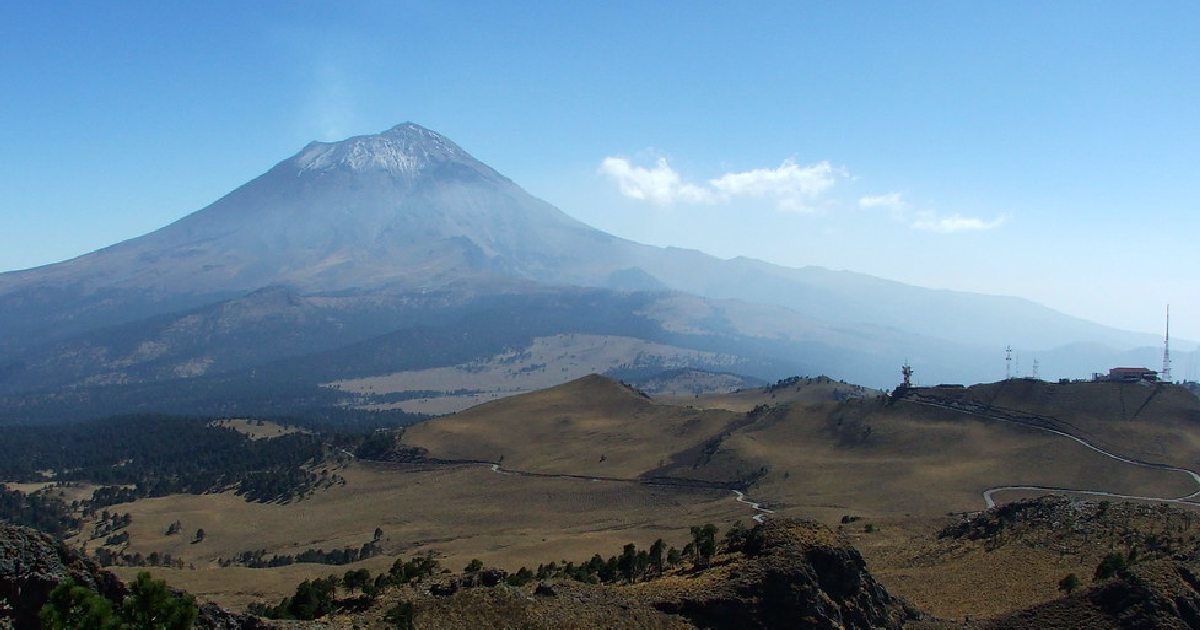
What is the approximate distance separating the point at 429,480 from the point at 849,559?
7195 centimetres

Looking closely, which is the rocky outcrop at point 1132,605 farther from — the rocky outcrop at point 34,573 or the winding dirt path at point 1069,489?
the winding dirt path at point 1069,489

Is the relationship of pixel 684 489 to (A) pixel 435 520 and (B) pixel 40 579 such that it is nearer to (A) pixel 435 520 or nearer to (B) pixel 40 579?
(A) pixel 435 520

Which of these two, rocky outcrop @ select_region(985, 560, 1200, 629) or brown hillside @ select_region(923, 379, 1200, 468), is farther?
brown hillside @ select_region(923, 379, 1200, 468)

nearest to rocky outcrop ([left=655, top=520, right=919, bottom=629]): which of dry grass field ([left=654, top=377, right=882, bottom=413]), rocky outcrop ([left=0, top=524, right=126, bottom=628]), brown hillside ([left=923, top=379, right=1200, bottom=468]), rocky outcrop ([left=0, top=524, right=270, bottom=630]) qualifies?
rocky outcrop ([left=0, top=524, right=270, bottom=630])

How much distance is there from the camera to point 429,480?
313 feet

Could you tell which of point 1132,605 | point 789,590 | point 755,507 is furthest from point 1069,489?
point 789,590

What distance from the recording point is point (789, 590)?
88.2 feet

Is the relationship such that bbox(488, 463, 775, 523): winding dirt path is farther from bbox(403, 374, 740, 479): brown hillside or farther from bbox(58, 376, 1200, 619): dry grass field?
bbox(403, 374, 740, 479): brown hillside

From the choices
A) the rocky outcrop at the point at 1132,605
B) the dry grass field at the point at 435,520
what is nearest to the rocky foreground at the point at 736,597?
the rocky outcrop at the point at 1132,605

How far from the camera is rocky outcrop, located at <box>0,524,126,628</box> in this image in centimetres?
2009

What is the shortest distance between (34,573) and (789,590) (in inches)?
817

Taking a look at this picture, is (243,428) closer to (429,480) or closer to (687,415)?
(429,480)

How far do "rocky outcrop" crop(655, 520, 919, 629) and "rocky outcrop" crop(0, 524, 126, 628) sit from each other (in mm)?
15609

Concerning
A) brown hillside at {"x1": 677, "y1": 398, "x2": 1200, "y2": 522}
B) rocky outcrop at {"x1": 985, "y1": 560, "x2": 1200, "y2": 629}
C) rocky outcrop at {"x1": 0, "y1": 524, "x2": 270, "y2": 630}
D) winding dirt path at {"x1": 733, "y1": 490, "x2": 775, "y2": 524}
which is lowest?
winding dirt path at {"x1": 733, "y1": 490, "x2": 775, "y2": 524}
